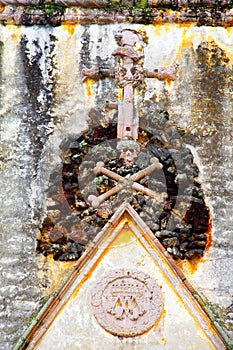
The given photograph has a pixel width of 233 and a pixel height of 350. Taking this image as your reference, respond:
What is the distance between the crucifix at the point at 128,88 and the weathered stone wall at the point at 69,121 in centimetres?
8

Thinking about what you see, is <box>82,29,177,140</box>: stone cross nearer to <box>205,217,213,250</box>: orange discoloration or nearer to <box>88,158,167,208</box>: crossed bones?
<box>88,158,167,208</box>: crossed bones

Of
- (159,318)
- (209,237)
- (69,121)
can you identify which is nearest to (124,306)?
(159,318)

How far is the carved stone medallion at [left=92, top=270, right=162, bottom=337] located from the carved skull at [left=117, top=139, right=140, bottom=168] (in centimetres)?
117

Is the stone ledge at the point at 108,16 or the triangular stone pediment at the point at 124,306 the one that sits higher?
the stone ledge at the point at 108,16

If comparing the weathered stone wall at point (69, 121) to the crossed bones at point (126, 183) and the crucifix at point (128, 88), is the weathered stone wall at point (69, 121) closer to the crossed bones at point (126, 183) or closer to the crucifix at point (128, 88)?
the crucifix at point (128, 88)

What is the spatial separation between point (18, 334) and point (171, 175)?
7.12 feet

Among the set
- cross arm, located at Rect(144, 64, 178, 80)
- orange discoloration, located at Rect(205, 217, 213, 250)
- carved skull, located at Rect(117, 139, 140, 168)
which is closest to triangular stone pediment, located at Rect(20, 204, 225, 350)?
orange discoloration, located at Rect(205, 217, 213, 250)

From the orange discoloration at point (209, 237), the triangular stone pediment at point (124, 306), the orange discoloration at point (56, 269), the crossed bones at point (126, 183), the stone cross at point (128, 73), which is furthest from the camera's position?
the stone cross at point (128, 73)

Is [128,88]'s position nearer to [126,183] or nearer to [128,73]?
[128,73]

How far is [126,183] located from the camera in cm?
1015

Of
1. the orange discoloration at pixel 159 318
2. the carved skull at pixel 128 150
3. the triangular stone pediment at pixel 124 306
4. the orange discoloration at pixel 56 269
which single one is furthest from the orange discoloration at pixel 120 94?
the orange discoloration at pixel 159 318

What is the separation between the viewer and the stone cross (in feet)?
34.5

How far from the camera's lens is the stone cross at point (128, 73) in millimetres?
10508

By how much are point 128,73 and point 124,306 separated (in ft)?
8.39
